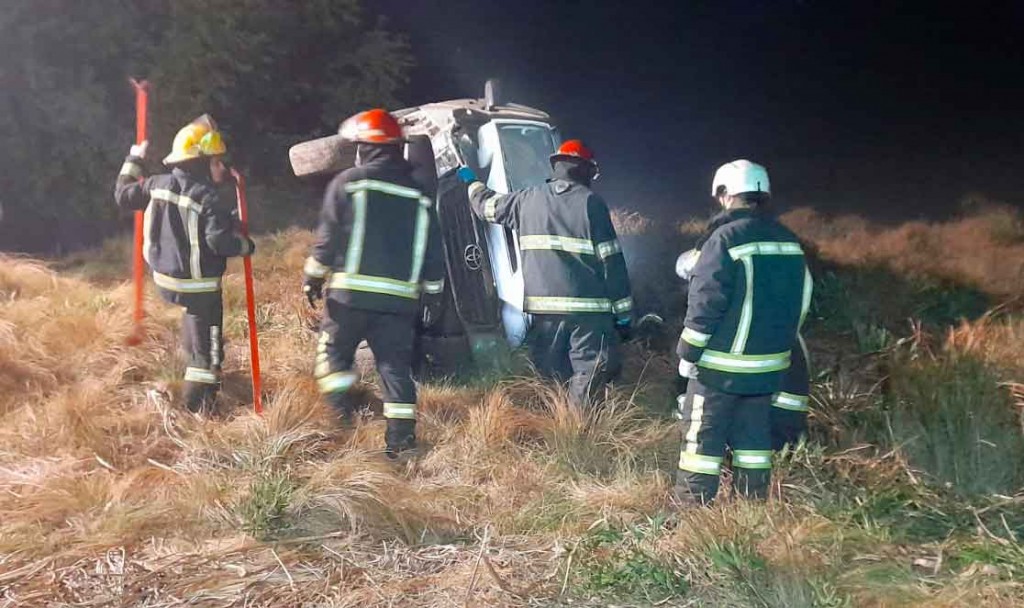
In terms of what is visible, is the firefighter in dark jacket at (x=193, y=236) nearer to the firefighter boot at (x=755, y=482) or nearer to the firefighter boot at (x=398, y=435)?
the firefighter boot at (x=398, y=435)

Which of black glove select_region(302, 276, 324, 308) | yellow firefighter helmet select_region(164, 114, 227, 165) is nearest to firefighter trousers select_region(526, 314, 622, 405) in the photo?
black glove select_region(302, 276, 324, 308)

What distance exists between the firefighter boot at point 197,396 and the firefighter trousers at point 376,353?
0.78 metres

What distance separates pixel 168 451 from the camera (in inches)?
191

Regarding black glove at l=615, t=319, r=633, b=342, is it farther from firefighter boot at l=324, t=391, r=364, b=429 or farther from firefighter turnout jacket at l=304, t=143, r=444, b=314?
firefighter boot at l=324, t=391, r=364, b=429

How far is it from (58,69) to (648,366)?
6.61 m

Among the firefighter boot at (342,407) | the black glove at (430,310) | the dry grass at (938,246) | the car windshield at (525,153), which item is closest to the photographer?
the firefighter boot at (342,407)

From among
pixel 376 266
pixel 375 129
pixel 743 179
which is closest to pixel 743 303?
pixel 743 179

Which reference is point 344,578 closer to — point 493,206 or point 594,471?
point 594,471

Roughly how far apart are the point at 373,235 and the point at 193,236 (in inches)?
42.8

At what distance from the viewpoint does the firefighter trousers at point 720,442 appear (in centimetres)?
416

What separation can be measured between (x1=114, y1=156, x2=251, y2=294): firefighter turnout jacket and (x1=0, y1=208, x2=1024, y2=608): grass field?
73 centimetres

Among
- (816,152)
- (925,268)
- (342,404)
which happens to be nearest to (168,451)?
(342,404)

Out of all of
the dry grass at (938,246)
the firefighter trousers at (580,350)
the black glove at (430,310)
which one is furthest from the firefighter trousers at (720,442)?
the dry grass at (938,246)

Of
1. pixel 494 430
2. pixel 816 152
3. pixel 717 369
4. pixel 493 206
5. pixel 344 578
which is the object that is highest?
pixel 816 152
